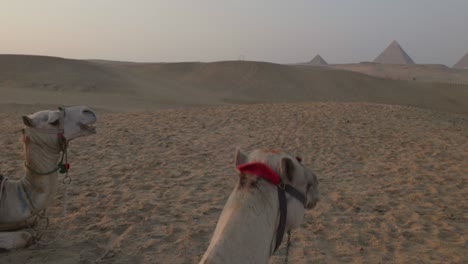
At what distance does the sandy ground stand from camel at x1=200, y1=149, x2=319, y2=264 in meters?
2.27

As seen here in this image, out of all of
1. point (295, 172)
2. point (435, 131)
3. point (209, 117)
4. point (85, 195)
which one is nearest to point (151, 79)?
point (209, 117)

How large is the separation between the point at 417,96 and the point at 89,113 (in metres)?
38.1

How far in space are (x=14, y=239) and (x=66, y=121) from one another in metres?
1.22

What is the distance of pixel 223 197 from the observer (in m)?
5.90

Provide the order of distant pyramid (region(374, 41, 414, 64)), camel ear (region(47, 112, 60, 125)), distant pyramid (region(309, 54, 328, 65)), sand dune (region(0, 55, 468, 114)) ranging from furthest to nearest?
distant pyramid (region(309, 54, 328, 65)) → distant pyramid (region(374, 41, 414, 64)) → sand dune (region(0, 55, 468, 114)) → camel ear (region(47, 112, 60, 125))

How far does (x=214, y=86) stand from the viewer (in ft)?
132

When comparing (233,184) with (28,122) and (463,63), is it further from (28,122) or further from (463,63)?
(463,63)

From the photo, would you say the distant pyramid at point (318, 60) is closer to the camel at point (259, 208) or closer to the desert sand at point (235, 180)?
the desert sand at point (235, 180)

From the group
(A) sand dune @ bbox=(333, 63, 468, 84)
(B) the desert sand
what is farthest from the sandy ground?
(A) sand dune @ bbox=(333, 63, 468, 84)

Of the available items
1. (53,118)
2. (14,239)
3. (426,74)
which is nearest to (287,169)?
(53,118)

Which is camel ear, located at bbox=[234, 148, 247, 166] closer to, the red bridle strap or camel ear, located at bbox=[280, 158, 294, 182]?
the red bridle strap

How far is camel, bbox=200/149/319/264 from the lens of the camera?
5.49ft

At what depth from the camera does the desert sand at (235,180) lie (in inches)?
170

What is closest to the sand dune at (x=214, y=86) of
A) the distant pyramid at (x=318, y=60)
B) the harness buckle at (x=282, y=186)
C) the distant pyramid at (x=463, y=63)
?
the harness buckle at (x=282, y=186)
